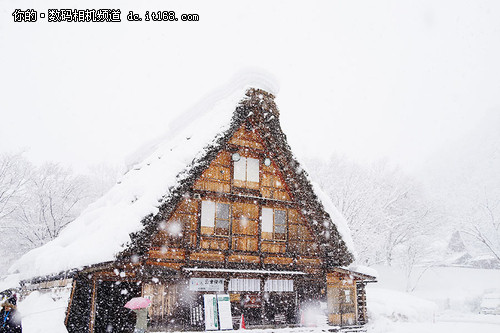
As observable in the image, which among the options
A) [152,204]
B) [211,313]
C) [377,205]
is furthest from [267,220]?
[377,205]

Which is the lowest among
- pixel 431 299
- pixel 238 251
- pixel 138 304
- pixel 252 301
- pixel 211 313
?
pixel 431 299

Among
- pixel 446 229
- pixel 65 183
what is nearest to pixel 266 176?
pixel 65 183

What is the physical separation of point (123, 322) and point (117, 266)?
2.10 meters

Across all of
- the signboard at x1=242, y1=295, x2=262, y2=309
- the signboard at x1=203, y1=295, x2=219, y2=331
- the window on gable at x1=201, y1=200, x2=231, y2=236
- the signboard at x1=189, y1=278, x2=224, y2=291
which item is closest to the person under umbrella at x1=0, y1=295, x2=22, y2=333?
the signboard at x1=189, y1=278, x2=224, y2=291

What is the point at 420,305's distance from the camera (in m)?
20.3

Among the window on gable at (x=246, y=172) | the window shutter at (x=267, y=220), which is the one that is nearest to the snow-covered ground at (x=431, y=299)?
the window shutter at (x=267, y=220)

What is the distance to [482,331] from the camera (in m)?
15.4

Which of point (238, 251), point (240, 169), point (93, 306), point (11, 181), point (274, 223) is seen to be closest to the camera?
point (93, 306)

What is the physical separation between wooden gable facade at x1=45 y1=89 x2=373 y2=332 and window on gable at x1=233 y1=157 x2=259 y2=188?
37mm

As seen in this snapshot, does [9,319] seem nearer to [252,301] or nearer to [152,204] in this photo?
[152,204]

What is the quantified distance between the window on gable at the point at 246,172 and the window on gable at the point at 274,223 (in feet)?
3.66

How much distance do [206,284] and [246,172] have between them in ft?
13.4

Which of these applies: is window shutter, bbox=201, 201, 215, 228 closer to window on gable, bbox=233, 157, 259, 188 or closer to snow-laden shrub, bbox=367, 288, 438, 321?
window on gable, bbox=233, 157, 259, 188

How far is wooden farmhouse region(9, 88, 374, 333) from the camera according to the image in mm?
10508
